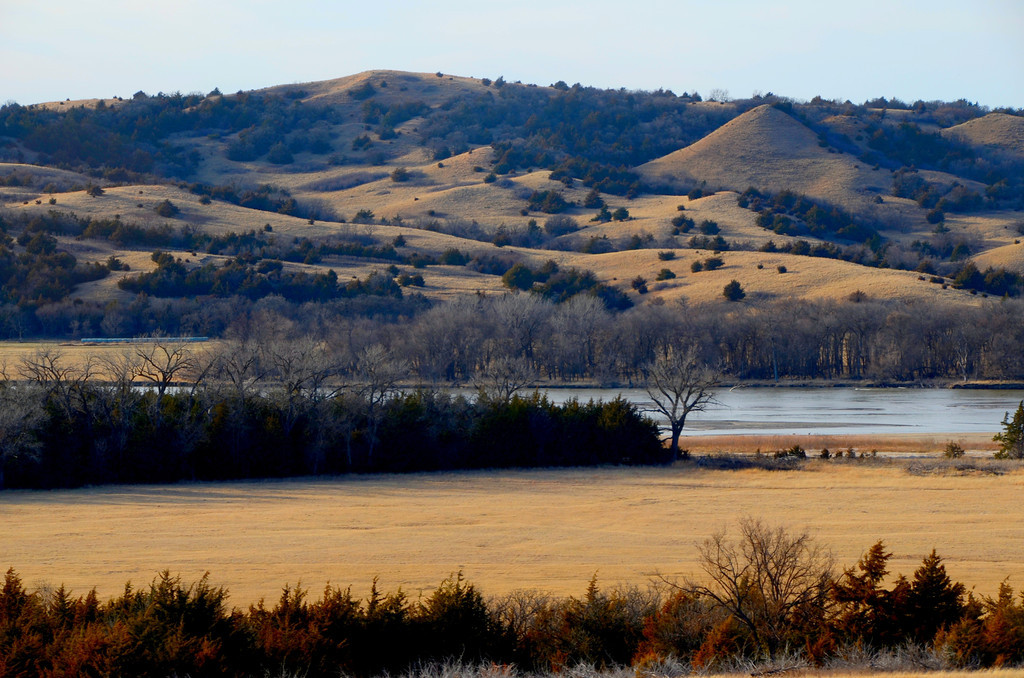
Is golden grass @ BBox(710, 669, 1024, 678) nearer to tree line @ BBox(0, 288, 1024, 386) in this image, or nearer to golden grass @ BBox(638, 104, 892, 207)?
tree line @ BBox(0, 288, 1024, 386)

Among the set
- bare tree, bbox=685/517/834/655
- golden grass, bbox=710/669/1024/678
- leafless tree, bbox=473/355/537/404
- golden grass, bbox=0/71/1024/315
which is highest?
golden grass, bbox=0/71/1024/315

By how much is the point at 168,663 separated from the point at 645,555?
1545 cm

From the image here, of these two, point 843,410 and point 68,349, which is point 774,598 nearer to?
point 843,410

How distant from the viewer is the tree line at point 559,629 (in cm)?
1511

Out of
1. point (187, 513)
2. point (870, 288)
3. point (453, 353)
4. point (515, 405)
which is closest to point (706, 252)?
point (870, 288)

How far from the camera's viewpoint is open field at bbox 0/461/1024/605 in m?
25.0

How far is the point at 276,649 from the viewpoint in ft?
50.1

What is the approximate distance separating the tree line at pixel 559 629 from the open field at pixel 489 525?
5.48 meters

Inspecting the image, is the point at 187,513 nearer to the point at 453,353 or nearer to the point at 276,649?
the point at 276,649

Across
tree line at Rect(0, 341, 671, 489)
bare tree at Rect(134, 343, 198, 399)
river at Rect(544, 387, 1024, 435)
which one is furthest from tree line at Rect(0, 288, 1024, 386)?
tree line at Rect(0, 341, 671, 489)

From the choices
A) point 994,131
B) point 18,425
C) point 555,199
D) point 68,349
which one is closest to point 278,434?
point 18,425

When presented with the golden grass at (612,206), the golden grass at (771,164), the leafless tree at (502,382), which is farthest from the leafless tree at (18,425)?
the golden grass at (771,164)

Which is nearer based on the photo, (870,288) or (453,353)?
(453,353)

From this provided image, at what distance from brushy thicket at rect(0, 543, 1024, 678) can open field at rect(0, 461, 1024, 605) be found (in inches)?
217
